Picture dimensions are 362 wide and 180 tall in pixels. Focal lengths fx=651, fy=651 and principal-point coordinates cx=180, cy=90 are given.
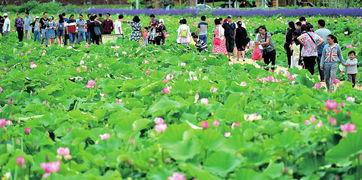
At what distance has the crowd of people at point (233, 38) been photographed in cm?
1027

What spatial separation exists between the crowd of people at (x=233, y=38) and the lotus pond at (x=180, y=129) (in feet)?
8.10

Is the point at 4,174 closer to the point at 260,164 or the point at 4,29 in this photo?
the point at 260,164

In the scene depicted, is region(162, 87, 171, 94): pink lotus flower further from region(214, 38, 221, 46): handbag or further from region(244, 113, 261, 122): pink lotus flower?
region(214, 38, 221, 46): handbag

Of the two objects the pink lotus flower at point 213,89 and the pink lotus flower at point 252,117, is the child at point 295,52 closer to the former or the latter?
the pink lotus flower at point 213,89

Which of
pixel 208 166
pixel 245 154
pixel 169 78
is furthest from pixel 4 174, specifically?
pixel 169 78

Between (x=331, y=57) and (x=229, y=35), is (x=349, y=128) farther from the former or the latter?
(x=229, y=35)

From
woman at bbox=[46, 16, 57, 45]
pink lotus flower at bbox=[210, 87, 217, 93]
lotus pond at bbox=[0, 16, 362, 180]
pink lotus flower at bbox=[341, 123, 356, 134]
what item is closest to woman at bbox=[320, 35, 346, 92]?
lotus pond at bbox=[0, 16, 362, 180]

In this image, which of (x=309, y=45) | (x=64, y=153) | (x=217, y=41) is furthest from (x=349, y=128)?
(x=217, y=41)

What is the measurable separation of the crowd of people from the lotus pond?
2.47m

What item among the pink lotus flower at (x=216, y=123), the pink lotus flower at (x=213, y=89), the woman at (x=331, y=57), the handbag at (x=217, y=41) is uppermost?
the pink lotus flower at (x=216, y=123)

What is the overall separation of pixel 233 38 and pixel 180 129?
11213 mm

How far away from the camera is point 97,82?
728 centimetres

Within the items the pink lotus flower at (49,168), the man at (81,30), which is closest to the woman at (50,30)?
the man at (81,30)

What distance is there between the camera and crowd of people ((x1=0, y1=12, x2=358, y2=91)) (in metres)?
10.3
